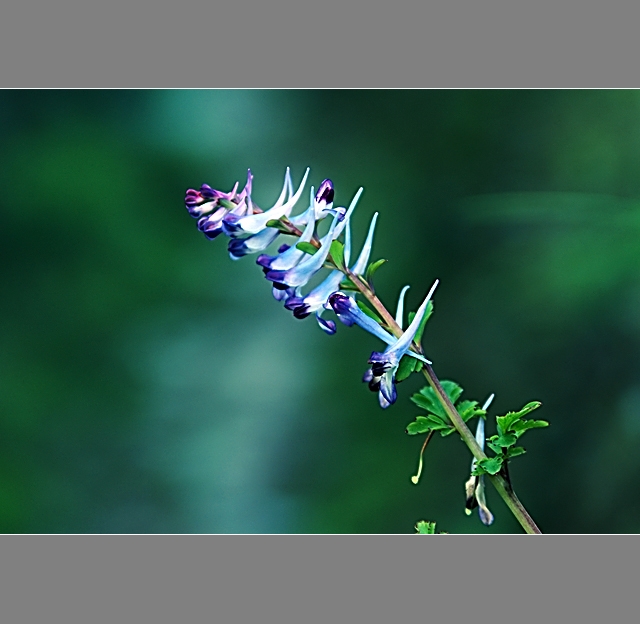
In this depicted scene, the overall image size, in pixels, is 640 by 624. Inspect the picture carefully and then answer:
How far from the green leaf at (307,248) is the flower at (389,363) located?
117mm

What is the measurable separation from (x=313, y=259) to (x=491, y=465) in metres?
0.25

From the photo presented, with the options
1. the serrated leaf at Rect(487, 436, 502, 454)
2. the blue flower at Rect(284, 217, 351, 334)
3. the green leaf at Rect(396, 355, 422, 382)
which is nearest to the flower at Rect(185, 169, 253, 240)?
the blue flower at Rect(284, 217, 351, 334)

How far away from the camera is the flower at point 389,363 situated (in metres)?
0.71

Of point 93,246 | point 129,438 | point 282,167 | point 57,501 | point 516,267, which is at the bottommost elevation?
point 57,501

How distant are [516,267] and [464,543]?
4.19ft

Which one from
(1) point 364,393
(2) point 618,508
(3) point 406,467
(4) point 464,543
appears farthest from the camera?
(1) point 364,393

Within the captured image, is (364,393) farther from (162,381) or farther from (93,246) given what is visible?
(93,246)

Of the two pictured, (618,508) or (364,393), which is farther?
(364,393)

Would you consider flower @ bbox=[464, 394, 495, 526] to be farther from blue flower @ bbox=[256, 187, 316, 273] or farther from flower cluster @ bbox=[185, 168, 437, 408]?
blue flower @ bbox=[256, 187, 316, 273]

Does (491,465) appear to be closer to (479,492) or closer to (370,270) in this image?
(479,492)

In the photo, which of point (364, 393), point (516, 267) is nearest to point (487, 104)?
point (516, 267)

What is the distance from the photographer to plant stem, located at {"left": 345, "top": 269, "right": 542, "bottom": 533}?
0.66m

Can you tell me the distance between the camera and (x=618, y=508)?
1.74 metres

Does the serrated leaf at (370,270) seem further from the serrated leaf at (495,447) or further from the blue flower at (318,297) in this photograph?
the serrated leaf at (495,447)
